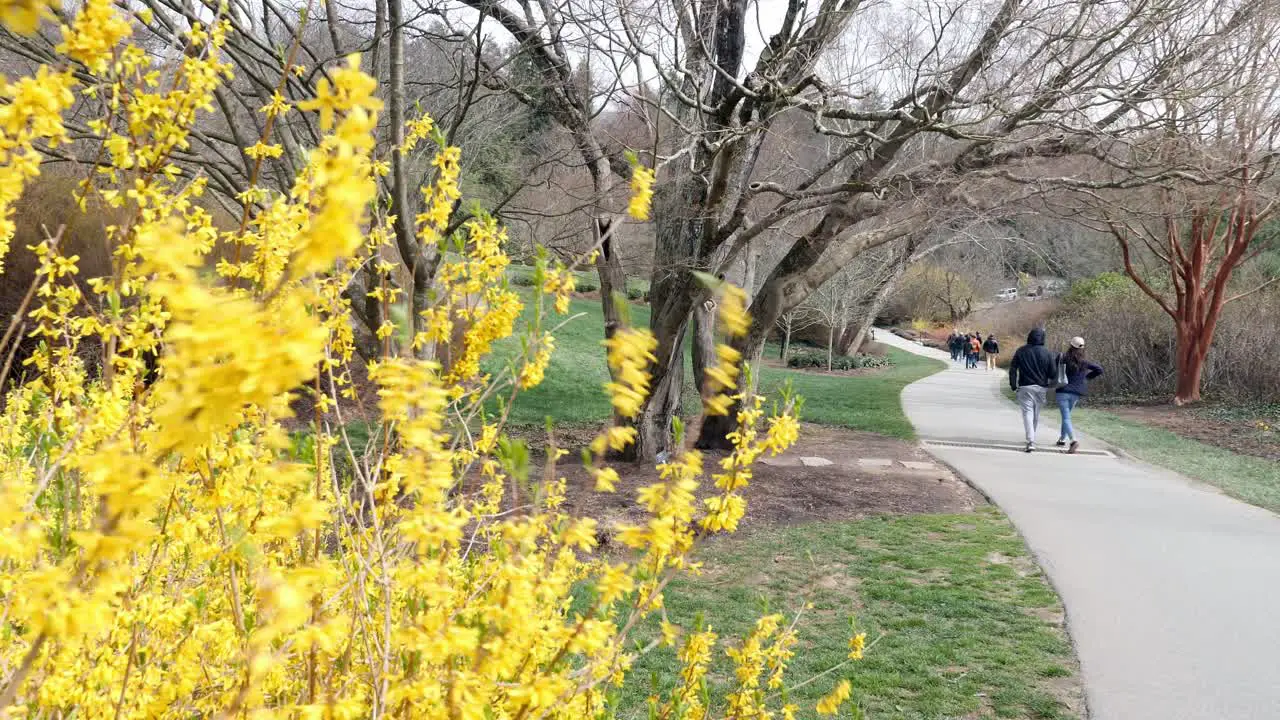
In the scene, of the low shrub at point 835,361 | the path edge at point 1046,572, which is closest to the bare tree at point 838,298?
the low shrub at point 835,361

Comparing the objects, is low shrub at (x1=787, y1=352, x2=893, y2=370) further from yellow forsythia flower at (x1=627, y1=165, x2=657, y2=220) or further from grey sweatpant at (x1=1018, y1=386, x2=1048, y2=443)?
yellow forsythia flower at (x1=627, y1=165, x2=657, y2=220)

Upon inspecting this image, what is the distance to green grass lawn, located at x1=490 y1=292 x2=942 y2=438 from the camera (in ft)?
50.5

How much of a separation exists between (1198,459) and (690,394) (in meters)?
10.4

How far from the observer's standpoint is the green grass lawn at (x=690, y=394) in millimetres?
15383

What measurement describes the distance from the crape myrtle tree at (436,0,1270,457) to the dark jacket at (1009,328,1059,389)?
282 cm

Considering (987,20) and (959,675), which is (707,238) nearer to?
(987,20)

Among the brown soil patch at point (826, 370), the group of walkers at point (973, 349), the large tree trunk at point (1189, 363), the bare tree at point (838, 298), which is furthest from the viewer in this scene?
the group of walkers at point (973, 349)

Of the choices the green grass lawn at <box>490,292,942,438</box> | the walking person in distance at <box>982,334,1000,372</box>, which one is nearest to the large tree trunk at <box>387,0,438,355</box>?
the green grass lawn at <box>490,292,942,438</box>

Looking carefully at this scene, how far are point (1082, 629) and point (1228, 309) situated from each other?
1742cm

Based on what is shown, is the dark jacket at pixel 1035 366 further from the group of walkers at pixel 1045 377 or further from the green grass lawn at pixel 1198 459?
the green grass lawn at pixel 1198 459

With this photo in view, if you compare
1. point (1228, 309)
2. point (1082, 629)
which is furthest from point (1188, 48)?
point (1228, 309)

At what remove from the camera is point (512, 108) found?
11.6m

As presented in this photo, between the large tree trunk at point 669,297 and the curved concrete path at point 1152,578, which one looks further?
the large tree trunk at point 669,297

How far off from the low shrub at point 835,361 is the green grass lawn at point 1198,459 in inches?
625
